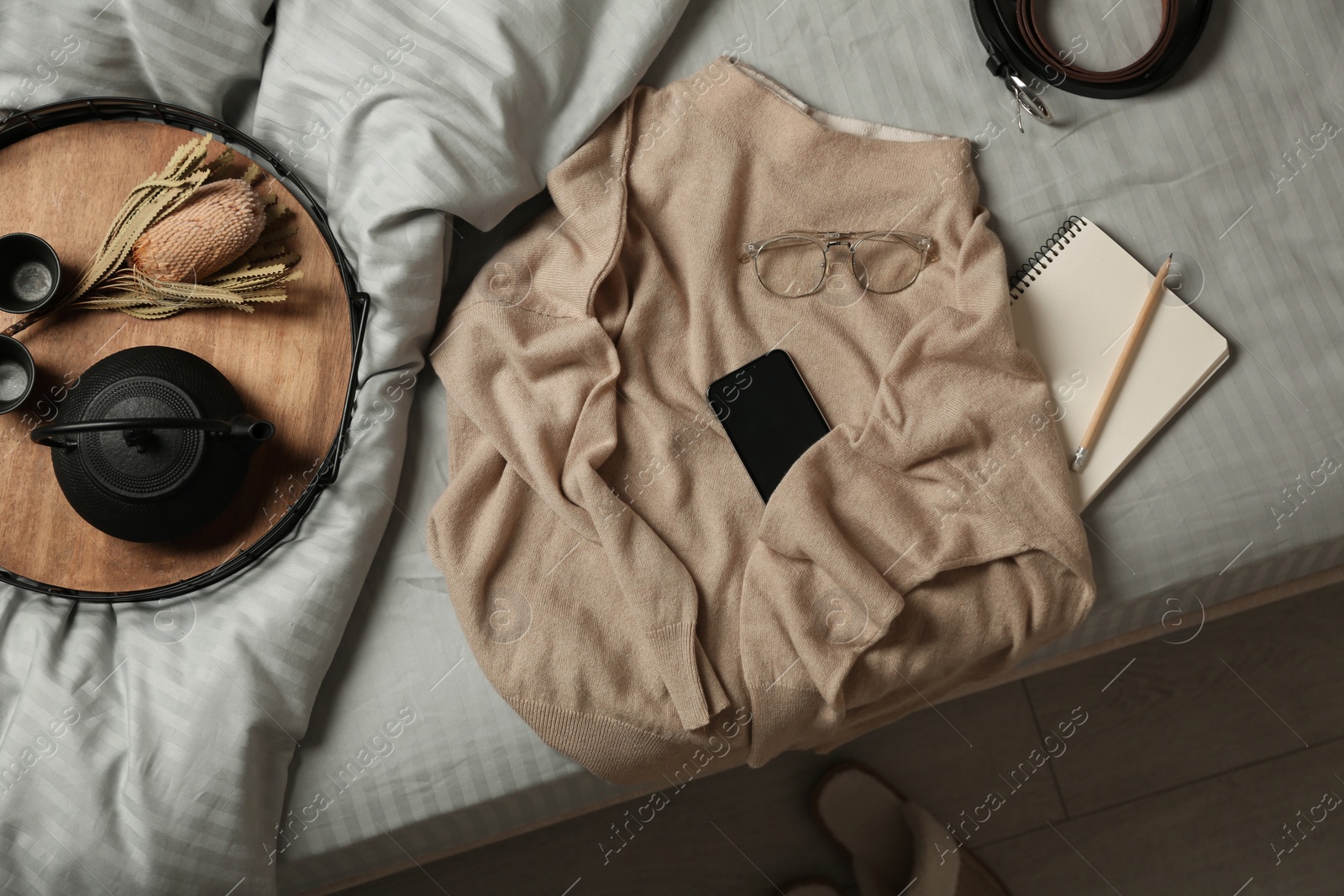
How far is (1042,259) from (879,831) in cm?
84

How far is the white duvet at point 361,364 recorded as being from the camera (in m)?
0.81

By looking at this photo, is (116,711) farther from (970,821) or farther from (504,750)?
(970,821)

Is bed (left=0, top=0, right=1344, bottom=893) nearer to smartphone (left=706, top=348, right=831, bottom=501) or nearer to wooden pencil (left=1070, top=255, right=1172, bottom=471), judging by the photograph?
wooden pencil (left=1070, top=255, right=1172, bottom=471)

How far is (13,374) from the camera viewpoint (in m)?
0.81

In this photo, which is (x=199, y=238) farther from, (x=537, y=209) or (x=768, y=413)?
(x=768, y=413)

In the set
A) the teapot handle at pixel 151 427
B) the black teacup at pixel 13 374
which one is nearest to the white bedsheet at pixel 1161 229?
the teapot handle at pixel 151 427

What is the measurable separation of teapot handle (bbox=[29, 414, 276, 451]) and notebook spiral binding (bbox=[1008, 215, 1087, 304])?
0.81 metres

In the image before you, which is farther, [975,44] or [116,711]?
[975,44]

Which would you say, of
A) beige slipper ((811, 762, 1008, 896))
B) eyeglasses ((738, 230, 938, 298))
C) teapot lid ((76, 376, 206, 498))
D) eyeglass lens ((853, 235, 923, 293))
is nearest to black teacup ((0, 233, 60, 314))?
teapot lid ((76, 376, 206, 498))

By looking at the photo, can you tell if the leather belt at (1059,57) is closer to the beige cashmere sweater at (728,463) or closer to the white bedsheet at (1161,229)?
the white bedsheet at (1161,229)

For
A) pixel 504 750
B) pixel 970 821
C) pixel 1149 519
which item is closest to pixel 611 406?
pixel 504 750

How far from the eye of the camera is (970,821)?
1292 mm

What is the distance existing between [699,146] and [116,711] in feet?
2.81

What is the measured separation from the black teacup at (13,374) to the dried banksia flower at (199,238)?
0.42ft
